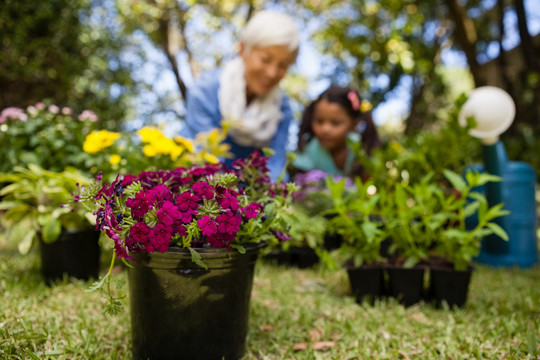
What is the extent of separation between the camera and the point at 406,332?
4.83 feet

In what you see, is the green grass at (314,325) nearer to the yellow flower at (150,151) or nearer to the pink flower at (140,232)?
the pink flower at (140,232)

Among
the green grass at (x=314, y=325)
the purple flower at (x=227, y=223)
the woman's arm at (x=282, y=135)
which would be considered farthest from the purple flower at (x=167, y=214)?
the woman's arm at (x=282, y=135)

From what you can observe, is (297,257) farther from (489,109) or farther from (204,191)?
(204,191)

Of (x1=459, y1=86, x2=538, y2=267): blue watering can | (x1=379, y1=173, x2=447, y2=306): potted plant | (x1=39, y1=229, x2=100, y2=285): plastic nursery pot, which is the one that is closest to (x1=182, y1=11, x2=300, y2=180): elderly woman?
(x1=379, y1=173, x2=447, y2=306): potted plant

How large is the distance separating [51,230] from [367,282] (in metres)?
1.40

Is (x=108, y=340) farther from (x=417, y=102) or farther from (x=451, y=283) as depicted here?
(x=417, y=102)

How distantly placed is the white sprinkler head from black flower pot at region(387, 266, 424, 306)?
100 cm

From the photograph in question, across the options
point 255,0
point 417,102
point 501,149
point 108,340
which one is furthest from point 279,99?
point 417,102

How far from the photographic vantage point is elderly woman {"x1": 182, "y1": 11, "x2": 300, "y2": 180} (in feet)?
7.54

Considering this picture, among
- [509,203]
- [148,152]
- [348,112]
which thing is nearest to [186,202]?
[148,152]

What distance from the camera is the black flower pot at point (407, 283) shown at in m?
1.79

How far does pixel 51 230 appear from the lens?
1779mm

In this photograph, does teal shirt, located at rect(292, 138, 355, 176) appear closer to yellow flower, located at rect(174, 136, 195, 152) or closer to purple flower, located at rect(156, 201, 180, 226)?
yellow flower, located at rect(174, 136, 195, 152)

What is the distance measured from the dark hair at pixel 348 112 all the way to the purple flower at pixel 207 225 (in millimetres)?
2264
